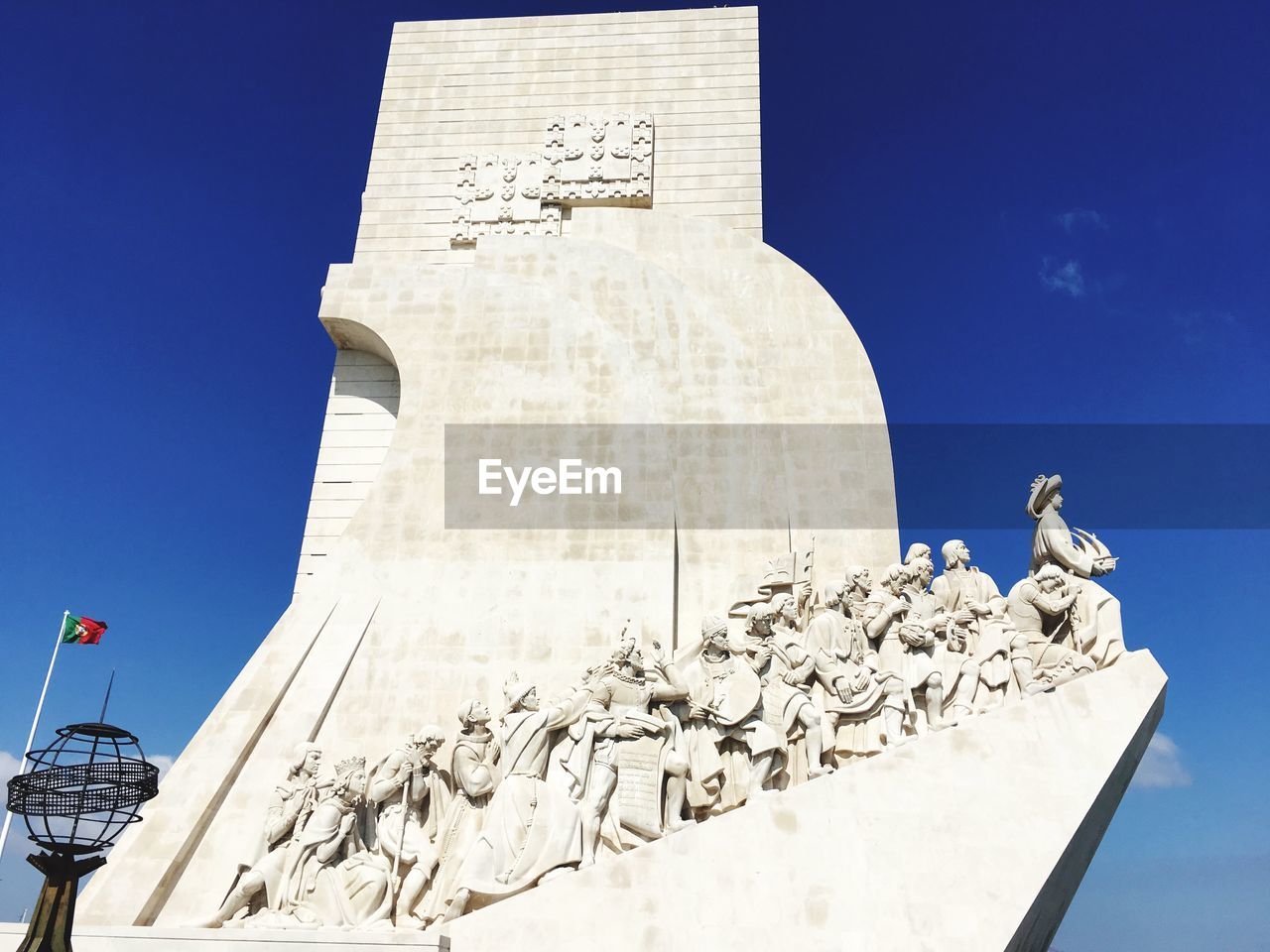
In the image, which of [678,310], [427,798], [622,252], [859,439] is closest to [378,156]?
[622,252]

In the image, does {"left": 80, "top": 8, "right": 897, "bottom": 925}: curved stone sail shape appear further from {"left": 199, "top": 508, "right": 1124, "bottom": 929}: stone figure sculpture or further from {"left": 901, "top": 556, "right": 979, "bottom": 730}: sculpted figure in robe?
{"left": 901, "top": 556, "right": 979, "bottom": 730}: sculpted figure in robe

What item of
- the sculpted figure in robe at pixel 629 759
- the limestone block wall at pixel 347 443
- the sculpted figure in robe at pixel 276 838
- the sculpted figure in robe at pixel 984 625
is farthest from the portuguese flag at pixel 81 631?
the sculpted figure in robe at pixel 984 625

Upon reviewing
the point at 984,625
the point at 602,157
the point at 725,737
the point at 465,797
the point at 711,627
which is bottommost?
the point at 465,797

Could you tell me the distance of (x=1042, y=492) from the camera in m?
8.37

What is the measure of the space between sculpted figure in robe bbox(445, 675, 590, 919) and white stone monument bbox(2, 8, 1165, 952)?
2 cm

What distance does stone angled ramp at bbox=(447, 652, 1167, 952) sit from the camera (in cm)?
582

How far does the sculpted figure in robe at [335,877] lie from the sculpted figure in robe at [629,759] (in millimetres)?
1478

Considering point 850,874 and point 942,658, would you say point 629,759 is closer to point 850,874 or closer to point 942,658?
point 850,874

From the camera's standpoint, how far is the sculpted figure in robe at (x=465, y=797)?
21.6 feet

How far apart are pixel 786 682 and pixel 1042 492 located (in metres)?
3.02

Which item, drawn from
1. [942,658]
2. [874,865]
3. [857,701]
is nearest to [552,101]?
[942,658]

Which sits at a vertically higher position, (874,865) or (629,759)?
(629,759)

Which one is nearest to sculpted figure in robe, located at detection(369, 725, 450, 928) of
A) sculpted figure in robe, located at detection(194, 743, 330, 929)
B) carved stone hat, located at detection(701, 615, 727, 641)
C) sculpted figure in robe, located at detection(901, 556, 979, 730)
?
sculpted figure in robe, located at detection(194, 743, 330, 929)

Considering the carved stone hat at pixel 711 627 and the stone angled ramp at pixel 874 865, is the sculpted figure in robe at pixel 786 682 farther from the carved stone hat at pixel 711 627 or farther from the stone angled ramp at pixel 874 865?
the stone angled ramp at pixel 874 865
